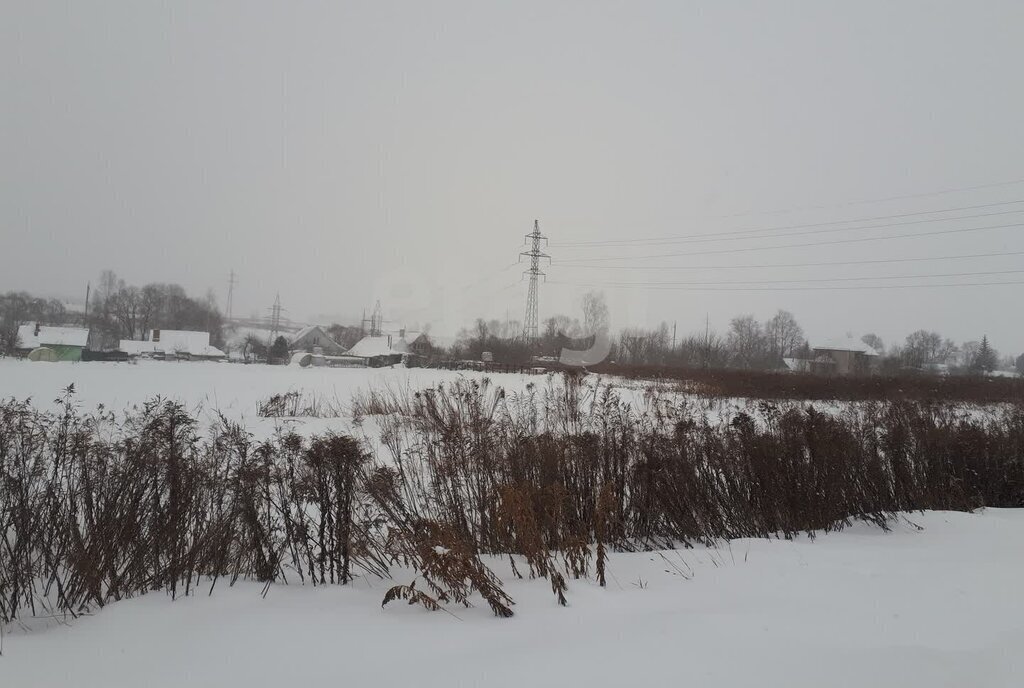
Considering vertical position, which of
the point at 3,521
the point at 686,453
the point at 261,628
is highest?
the point at 686,453

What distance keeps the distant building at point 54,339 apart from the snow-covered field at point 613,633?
51.0m

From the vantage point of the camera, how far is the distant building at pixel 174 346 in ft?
160

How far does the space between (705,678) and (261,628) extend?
6.73ft

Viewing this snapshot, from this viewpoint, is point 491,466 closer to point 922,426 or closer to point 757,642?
point 757,642

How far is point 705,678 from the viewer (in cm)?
216

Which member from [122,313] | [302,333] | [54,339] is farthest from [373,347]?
[122,313]

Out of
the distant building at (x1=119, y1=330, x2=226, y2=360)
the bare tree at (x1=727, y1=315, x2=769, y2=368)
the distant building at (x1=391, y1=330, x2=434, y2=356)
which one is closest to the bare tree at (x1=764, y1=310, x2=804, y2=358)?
the bare tree at (x1=727, y1=315, x2=769, y2=368)

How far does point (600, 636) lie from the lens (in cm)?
254

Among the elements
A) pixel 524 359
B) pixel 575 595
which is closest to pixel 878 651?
pixel 575 595

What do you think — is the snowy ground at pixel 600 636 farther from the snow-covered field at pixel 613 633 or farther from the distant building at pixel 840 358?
the distant building at pixel 840 358

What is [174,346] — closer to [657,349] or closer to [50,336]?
[50,336]

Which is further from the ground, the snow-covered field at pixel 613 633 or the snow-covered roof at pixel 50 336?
the snow-covered roof at pixel 50 336

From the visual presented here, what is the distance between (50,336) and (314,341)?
23363 mm

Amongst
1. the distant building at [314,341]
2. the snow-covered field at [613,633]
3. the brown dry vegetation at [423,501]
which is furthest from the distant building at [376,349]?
the snow-covered field at [613,633]
